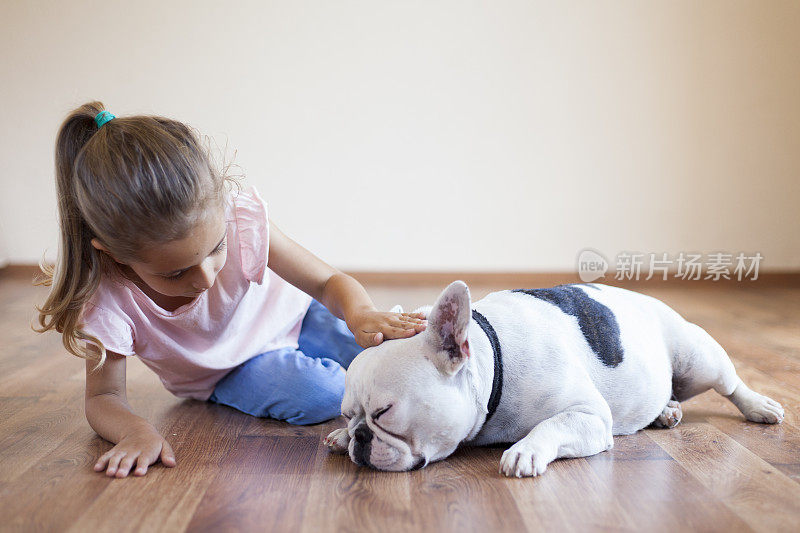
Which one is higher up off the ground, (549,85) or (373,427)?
(549,85)

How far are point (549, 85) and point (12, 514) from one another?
344 centimetres

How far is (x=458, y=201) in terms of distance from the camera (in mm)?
4066

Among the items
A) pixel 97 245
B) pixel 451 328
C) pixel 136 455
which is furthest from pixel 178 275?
pixel 451 328

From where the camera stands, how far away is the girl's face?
131 cm

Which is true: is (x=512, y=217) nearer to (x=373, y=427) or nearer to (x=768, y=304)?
(x=768, y=304)

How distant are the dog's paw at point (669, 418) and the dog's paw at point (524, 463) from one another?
42 centimetres

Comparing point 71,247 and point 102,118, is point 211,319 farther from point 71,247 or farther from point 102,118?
point 102,118

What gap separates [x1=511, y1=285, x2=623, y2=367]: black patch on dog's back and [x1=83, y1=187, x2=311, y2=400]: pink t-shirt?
2.13 feet

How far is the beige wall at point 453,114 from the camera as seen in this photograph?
12.8 ft

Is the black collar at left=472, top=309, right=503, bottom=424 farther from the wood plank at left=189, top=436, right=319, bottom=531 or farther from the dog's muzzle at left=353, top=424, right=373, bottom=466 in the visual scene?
the wood plank at left=189, top=436, right=319, bottom=531

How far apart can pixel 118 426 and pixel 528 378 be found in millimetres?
810

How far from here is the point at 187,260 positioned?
132cm

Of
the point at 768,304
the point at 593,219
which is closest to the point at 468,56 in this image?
the point at 593,219

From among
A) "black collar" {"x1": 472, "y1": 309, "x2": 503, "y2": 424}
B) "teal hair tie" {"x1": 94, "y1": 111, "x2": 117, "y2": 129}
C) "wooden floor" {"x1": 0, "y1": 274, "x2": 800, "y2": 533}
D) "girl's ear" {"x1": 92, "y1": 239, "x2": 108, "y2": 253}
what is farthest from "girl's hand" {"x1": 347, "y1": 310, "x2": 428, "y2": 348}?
"teal hair tie" {"x1": 94, "y1": 111, "x2": 117, "y2": 129}
